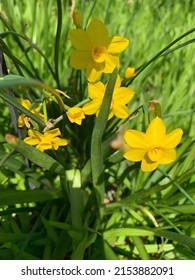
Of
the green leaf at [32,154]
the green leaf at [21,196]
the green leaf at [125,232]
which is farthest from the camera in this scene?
the green leaf at [125,232]

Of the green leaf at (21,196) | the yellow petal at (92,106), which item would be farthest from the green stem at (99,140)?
the green leaf at (21,196)

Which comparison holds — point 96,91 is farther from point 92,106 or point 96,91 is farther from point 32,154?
Answer: point 32,154

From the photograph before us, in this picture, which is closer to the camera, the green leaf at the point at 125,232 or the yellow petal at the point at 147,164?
the yellow petal at the point at 147,164

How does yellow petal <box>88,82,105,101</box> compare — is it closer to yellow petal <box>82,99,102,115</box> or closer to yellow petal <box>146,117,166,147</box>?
yellow petal <box>82,99,102,115</box>

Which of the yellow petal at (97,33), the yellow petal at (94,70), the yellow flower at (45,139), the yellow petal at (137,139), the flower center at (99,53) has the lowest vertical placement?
the yellow petal at (137,139)

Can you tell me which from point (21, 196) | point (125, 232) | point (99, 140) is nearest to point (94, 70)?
point (99, 140)

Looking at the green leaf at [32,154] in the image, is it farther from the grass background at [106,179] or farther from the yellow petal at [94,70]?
the yellow petal at [94,70]
